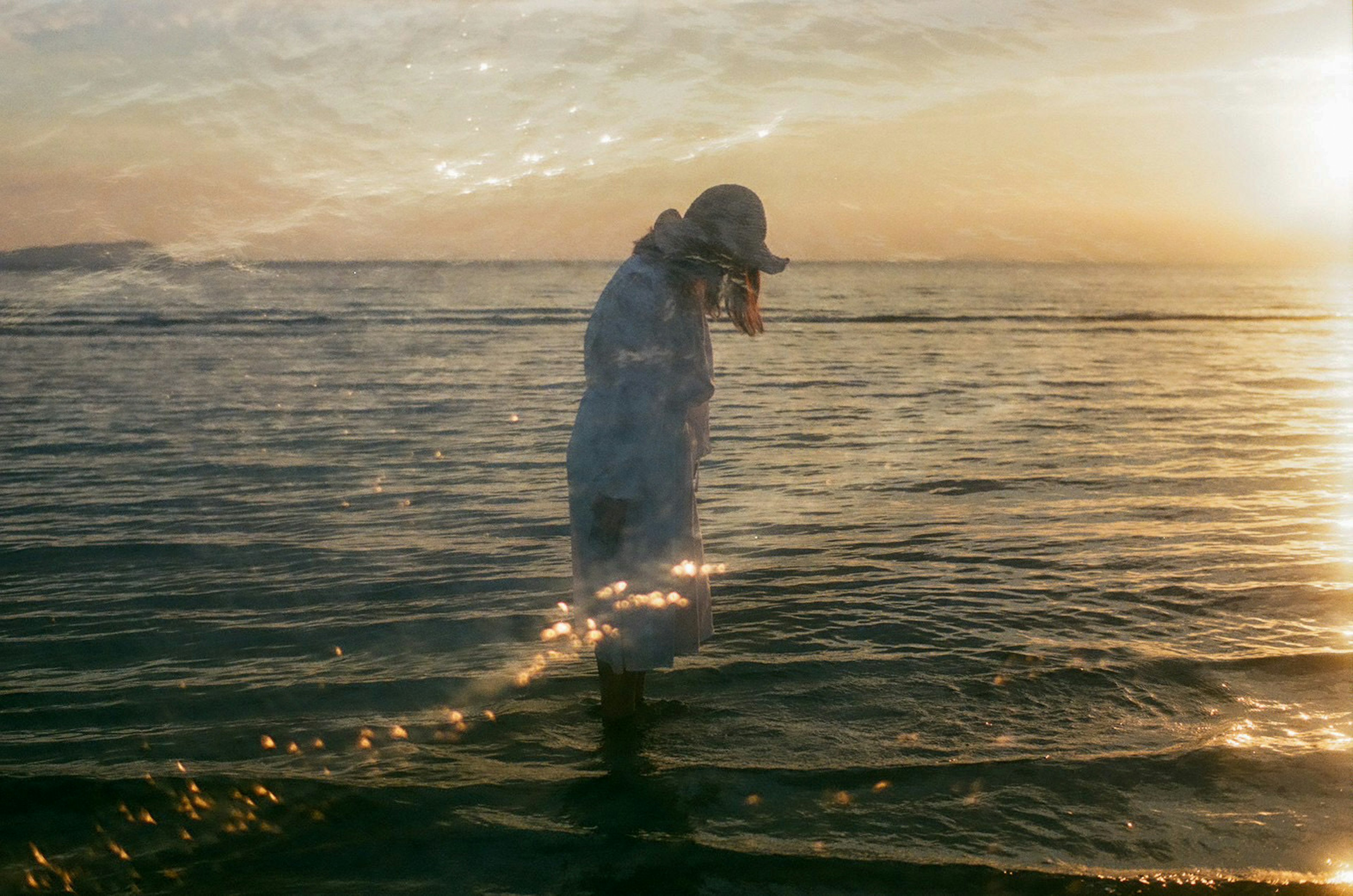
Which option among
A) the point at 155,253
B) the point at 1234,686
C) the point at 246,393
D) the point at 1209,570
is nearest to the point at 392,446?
the point at 246,393

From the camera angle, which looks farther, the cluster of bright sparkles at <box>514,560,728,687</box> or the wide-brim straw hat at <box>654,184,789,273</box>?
the cluster of bright sparkles at <box>514,560,728,687</box>

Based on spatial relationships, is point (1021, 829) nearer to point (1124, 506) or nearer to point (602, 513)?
point (602, 513)

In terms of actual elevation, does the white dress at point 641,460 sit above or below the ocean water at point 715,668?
above

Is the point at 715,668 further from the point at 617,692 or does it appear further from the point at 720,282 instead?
the point at 720,282

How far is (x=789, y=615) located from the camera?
622 centimetres

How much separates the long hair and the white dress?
0.04 meters

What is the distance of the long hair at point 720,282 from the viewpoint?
4105 mm

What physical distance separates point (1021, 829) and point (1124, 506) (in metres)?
6.21

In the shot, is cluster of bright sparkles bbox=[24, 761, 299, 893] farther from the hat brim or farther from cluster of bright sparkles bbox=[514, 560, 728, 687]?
the hat brim

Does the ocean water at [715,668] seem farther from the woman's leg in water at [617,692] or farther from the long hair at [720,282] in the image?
the long hair at [720,282]

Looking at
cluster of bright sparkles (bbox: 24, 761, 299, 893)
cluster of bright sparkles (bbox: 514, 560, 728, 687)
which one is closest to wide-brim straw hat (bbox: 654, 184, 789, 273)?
cluster of bright sparkles (bbox: 514, 560, 728, 687)

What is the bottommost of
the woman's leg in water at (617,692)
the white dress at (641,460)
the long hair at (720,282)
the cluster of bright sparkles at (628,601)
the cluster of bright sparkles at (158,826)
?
the cluster of bright sparkles at (158,826)

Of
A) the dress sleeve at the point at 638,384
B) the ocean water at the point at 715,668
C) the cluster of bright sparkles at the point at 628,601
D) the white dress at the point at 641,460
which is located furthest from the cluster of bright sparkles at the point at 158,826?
the dress sleeve at the point at 638,384

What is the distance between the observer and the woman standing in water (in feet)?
13.3
